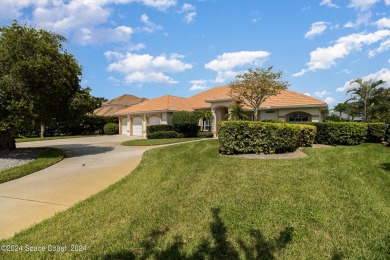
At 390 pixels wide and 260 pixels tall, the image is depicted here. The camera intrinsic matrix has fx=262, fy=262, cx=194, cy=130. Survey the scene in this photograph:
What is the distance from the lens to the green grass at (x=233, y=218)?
151 inches

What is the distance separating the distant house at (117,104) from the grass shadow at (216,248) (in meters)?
48.8

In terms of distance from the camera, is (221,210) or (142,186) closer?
(221,210)

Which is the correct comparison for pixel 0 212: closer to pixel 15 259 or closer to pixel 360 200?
pixel 15 259

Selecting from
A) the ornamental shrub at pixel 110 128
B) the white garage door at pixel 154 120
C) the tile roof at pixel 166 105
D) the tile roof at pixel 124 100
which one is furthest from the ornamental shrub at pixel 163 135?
the tile roof at pixel 124 100

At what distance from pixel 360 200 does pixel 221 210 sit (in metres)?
2.90

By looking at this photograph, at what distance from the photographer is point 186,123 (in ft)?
82.4

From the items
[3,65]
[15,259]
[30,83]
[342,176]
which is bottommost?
[15,259]

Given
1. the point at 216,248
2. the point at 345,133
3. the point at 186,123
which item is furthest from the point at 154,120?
the point at 216,248

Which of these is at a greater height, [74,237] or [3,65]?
[3,65]

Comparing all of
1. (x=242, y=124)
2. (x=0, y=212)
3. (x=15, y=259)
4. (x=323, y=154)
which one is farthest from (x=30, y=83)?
(x=323, y=154)

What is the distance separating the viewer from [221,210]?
5.05 metres

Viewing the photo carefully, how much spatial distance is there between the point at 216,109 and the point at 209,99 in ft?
4.38

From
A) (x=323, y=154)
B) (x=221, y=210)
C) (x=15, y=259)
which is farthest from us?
(x=323, y=154)

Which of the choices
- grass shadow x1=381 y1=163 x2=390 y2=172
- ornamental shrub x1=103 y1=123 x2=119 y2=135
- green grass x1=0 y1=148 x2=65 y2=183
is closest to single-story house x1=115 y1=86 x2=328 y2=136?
ornamental shrub x1=103 y1=123 x2=119 y2=135
